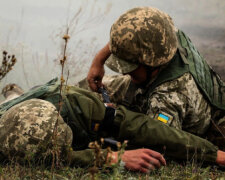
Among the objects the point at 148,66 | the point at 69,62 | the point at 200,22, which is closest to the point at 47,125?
the point at 148,66

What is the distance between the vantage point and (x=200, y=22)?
9906 mm

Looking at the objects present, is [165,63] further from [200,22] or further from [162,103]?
[200,22]

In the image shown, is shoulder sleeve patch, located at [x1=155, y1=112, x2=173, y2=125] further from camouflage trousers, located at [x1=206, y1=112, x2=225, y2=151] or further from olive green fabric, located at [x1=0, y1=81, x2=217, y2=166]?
camouflage trousers, located at [x1=206, y1=112, x2=225, y2=151]

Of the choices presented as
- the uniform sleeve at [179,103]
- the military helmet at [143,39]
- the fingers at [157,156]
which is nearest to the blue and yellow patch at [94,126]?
the fingers at [157,156]

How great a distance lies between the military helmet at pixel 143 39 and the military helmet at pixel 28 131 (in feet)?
3.54

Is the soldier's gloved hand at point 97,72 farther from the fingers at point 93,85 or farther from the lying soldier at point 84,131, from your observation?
the lying soldier at point 84,131

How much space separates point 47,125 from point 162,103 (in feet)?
3.90

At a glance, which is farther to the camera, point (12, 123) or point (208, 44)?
point (208, 44)

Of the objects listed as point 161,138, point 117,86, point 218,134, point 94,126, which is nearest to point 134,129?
point 161,138

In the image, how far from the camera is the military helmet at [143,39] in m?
3.26

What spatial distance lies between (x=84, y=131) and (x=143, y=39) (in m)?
1.06

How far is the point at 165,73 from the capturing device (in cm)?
346

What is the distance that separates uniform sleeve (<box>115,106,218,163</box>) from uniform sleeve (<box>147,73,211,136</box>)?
194 millimetres

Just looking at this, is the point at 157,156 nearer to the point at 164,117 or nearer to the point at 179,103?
the point at 164,117
